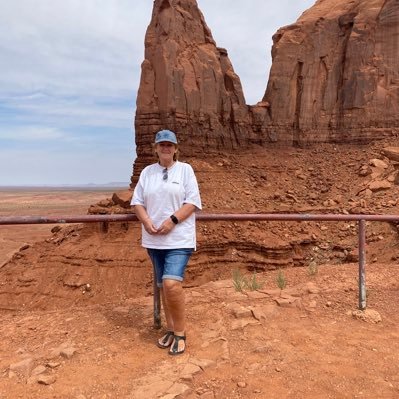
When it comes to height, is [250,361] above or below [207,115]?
below

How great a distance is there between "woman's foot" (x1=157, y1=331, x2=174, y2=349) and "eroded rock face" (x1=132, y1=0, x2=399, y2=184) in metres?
18.9

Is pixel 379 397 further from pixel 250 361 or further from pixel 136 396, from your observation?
pixel 136 396

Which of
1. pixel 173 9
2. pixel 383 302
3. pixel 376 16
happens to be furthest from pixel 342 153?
pixel 383 302

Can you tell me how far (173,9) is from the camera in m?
22.1

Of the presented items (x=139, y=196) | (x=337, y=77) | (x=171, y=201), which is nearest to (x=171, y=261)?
(x=171, y=201)

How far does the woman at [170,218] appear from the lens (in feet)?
12.2

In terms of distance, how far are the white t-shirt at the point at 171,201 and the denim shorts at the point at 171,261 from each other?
68mm

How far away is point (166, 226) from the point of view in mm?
3656

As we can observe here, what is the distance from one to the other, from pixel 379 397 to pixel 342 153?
22689mm

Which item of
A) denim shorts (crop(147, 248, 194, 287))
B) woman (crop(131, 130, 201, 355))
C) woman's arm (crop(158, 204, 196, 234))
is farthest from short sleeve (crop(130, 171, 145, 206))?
denim shorts (crop(147, 248, 194, 287))

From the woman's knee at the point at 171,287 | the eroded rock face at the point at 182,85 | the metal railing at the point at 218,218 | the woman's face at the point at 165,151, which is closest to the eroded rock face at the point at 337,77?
the eroded rock face at the point at 182,85

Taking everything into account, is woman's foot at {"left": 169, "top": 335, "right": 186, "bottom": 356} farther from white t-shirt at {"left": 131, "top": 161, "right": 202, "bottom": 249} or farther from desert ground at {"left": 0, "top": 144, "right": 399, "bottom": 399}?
white t-shirt at {"left": 131, "top": 161, "right": 202, "bottom": 249}

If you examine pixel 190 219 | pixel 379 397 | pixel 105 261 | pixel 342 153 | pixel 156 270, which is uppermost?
pixel 342 153

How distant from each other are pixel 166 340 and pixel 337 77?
24811mm
